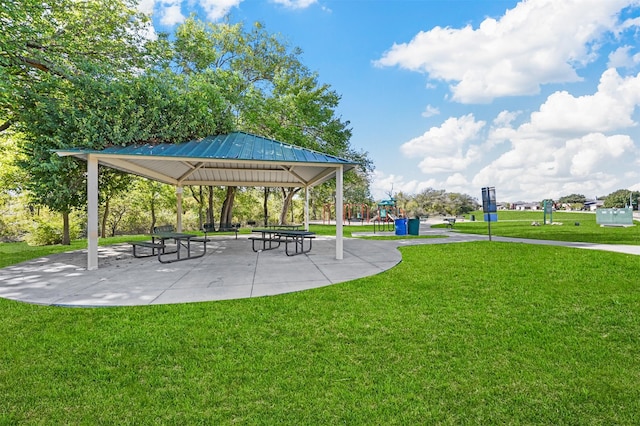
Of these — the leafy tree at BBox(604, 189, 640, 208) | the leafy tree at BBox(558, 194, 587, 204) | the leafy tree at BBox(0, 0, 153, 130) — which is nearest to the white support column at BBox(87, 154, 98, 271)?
the leafy tree at BBox(0, 0, 153, 130)

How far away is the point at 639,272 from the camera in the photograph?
6918 millimetres

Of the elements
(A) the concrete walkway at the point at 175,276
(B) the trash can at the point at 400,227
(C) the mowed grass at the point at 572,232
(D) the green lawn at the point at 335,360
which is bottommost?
(D) the green lawn at the point at 335,360

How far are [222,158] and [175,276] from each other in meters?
3.38

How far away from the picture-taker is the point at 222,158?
8.62 m

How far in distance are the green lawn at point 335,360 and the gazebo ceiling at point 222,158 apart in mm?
4515

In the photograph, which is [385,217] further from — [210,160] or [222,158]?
[210,160]

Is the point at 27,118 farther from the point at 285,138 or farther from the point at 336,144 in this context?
the point at 336,144

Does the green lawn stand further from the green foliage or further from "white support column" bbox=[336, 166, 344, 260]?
the green foliage

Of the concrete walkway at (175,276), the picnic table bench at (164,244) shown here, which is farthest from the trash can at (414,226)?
the picnic table bench at (164,244)

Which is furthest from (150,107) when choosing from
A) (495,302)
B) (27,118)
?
(495,302)

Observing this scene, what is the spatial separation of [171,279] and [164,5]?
17.4m

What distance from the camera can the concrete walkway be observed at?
5.44 m

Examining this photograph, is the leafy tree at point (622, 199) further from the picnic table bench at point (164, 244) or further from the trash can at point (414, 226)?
the picnic table bench at point (164, 244)

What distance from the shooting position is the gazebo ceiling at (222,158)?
334 inches
